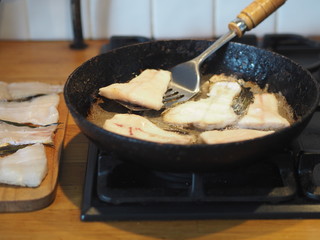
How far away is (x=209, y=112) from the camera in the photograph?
900 mm

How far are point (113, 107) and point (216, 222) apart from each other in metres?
0.36

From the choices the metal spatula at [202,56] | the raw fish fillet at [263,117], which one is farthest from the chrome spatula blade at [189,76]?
Result: the raw fish fillet at [263,117]

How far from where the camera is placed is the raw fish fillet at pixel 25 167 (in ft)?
2.50

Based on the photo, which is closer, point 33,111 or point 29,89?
point 33,111

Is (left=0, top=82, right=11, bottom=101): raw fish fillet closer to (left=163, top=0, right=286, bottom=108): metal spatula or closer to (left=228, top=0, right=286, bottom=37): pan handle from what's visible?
(left=163, top=0, right=286, bottom=108): metal spatula

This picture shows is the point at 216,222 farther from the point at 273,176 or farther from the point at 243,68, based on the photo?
the point at 243,68

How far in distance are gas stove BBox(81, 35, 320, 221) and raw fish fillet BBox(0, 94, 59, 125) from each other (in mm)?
197

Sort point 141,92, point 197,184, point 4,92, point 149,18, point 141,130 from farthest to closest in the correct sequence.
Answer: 1. point 149,18
2. point 4,92
3. point 141,92
4. point 141,130
5. point 197,184

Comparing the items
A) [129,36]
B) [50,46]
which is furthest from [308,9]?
[50,46]

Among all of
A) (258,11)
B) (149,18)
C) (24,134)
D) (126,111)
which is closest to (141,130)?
(126,111)

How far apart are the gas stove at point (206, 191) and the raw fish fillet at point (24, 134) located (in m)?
0.13

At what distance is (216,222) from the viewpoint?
720 millimetres

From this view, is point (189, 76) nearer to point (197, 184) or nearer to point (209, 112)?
point (209, 112)

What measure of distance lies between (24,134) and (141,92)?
0.83 ft
